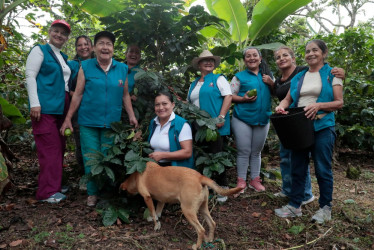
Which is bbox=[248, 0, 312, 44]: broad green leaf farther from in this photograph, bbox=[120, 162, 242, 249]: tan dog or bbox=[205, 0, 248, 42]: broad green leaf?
bbox=[120, 162, 242, 249]: tan dog

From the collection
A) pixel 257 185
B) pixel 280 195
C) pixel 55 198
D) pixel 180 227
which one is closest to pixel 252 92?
pixel 257 185

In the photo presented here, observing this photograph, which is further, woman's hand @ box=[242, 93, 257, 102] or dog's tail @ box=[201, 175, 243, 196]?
woman's hand @ box=[242, 93, 257, 102]

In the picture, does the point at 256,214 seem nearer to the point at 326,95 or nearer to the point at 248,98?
the point at 248,98

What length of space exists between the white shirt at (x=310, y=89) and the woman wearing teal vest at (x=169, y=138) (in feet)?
4.21

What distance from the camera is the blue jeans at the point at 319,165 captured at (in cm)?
287

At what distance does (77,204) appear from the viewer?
340 cm

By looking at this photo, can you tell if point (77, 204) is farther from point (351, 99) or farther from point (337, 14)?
point (337, 14)

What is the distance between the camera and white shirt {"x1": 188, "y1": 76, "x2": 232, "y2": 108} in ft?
11.9

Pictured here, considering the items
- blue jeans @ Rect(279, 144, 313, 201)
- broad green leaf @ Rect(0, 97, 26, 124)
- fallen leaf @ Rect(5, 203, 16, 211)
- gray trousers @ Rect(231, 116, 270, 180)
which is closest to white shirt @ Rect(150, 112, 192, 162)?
gray trousers @ Rect(231, 116, 270, 180)

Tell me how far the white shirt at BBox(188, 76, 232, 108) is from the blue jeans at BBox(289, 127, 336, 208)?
113cm

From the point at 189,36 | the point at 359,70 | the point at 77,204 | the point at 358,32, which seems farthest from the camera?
the point at 359,70

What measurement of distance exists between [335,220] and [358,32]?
4.25m

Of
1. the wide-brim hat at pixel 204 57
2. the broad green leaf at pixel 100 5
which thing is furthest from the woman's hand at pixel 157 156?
the broad green leaf at pixel 100 5

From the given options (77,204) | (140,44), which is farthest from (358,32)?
(77,204)
